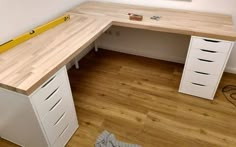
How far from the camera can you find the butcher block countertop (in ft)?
4.14

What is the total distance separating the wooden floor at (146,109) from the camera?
1.74 meters

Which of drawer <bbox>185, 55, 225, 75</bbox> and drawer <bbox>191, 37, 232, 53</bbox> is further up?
drawer <bbox>191, 37, 232, 53</bbox>

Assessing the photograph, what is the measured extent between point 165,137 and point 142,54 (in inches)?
56.9

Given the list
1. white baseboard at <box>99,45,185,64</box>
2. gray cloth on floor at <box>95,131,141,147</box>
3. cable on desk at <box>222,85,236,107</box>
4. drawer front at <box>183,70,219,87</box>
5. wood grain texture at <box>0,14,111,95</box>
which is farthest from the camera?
white baseboard at <box>99,45,185,64</box>

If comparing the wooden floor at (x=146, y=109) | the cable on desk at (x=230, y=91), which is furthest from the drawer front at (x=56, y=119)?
the cable on desk at (x=230, y=91)

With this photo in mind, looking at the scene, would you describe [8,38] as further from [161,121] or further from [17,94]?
[161,121]

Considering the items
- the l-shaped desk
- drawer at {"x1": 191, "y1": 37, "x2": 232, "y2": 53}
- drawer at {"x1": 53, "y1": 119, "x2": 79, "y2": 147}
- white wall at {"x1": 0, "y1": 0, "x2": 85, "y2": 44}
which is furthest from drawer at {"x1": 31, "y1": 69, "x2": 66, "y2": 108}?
drawer at {"x1": 191, "y1": 37, "x2": 232, "y2": 53}

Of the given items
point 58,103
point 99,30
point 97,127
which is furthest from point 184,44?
point 58,103

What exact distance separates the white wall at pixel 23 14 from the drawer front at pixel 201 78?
1.64 meters

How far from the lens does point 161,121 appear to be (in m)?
1.88

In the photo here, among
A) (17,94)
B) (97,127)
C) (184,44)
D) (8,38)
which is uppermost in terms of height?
(8,38)

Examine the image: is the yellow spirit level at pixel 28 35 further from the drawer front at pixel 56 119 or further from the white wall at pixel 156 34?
the white wall at pixel 156 34

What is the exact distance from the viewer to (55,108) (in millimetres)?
1438

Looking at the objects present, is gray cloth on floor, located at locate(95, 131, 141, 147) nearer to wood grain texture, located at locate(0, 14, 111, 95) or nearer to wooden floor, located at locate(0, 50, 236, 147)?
wooden floor, located at locate(0, 50, 236, 147)
